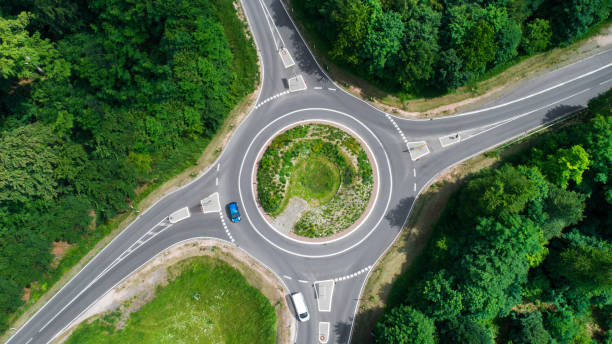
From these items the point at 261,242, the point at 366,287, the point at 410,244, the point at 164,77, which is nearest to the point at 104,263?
the point at 261,242

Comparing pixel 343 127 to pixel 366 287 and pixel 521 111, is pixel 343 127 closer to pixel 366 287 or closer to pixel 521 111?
pixel 366 287

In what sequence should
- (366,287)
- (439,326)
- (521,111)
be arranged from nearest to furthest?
(439,326)
(366,287)
(521,111)

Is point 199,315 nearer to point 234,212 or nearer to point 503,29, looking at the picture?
point 234,212

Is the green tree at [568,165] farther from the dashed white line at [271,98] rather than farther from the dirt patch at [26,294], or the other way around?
the dirt patch at [26,294]

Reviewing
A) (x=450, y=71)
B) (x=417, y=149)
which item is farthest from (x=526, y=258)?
(x=450, y=71)

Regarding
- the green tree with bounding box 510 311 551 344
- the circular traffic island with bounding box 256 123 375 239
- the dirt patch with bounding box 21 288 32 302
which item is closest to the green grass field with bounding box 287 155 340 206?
the circular traffic island with bounding box 256 123 375 239

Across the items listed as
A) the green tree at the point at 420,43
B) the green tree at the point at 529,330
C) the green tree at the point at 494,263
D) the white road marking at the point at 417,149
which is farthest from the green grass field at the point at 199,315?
the green tree at the point at 420,43
